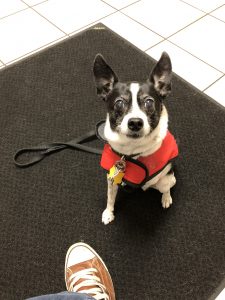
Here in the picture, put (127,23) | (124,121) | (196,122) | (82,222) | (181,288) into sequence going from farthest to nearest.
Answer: (127,23) → (196,122) → (82,222) → (181,288) → (124,121)

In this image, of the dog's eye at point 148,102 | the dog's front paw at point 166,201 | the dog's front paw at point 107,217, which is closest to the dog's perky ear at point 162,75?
the dog's eye at point 148,102

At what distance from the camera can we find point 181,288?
5.19 feet

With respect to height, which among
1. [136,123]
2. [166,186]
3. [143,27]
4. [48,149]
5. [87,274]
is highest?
[136,123]

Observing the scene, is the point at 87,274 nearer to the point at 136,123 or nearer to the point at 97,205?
the point at 97,205

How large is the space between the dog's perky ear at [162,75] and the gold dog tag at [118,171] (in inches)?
13.6

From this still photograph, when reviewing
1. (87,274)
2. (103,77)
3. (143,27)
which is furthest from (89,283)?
(143,27)

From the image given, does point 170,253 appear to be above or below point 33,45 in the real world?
below

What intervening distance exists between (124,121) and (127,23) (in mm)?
1772

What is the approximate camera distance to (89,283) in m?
1.55

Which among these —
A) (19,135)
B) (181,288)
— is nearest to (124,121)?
(181,288)

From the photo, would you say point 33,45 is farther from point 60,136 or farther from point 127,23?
point 60,136

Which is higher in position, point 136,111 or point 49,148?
point 136,111

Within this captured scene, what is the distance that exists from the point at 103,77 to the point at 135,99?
19 centimetres

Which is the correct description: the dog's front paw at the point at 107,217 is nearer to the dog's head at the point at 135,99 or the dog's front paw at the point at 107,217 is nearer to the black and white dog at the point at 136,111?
the black and white dog at the point at 136,111
